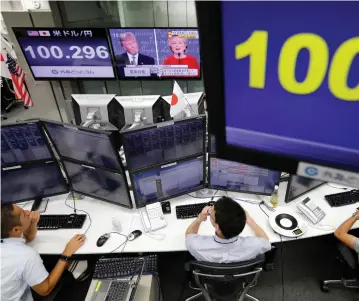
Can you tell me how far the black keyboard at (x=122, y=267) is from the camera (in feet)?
6.89

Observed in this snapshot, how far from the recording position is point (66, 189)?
98.1 inches

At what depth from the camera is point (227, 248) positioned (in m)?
1.81

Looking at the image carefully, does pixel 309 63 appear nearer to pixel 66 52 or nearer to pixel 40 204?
pixel 40 204

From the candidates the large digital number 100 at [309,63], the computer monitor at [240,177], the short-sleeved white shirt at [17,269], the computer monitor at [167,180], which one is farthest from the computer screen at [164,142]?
the large digital number 100 at [309,63]

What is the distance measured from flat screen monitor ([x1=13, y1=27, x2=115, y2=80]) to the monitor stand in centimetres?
217

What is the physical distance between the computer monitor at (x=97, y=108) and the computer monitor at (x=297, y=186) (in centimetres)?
159

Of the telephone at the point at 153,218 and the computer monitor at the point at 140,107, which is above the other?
the computer monitor at the point at 140,107

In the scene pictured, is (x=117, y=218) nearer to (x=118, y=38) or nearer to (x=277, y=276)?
(x=277, y=276)

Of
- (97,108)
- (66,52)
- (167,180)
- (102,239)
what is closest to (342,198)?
(167,180)

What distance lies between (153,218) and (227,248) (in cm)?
70

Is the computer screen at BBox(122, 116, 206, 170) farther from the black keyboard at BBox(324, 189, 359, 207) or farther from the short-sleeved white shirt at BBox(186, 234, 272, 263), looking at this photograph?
the black keyboard at BBox(324, 189, 359, 207)

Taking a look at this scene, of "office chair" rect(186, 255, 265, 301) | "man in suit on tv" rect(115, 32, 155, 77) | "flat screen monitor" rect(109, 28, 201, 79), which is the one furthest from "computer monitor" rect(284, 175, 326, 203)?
"man in suit on tv" rect(115, 32, 155, 77)

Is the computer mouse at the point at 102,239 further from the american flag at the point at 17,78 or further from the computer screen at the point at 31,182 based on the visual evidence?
the american flag at the point at 17,78

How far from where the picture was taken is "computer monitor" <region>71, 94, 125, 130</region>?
256 centimetres
